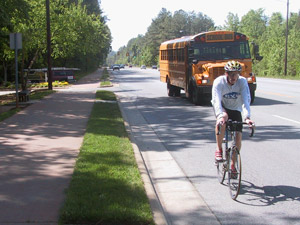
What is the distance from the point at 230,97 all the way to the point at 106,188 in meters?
2.13

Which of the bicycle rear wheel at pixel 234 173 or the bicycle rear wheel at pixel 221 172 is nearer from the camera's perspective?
the bicycle rear wheel at pixel 234 173

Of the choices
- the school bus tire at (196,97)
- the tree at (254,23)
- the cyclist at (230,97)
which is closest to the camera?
the cyclist at (230,97)

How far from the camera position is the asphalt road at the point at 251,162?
17.5 ft

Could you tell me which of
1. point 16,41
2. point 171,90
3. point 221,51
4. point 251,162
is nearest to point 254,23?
point 171,90

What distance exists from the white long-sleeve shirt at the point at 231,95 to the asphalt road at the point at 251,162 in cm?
122

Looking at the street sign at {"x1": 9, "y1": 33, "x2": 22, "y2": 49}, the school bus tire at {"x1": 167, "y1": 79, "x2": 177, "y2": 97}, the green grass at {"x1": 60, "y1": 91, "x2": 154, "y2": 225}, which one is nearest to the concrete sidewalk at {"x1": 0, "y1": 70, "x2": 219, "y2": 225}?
the green grass at {"x1": 60, "y1": 91, "x2": 154, "y2": 225}

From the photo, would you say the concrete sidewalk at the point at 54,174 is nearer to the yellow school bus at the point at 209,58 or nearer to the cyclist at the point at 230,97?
the cyclist at the point at 230,97

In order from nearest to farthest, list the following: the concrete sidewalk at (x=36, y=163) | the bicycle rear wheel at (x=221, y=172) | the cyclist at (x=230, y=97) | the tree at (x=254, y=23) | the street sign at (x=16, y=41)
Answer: the concrete sidewalk at (x=36, y=163), the cyclist at (x=230, y=97), the bicycle rear wheel at (x=221, y=172), the street sign at (x=16, y=41), the tree at (x=254, y=23)

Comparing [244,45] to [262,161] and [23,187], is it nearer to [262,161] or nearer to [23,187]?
[262,161]

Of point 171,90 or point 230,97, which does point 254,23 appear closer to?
point 171,90

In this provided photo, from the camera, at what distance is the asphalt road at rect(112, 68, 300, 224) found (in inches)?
211

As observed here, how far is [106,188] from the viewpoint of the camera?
570 cm

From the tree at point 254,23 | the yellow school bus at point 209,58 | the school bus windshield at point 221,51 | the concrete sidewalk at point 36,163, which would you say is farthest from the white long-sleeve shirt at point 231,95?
the tree at point 254,23

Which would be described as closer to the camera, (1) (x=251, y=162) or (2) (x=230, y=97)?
(2) (x=230, y=97)
